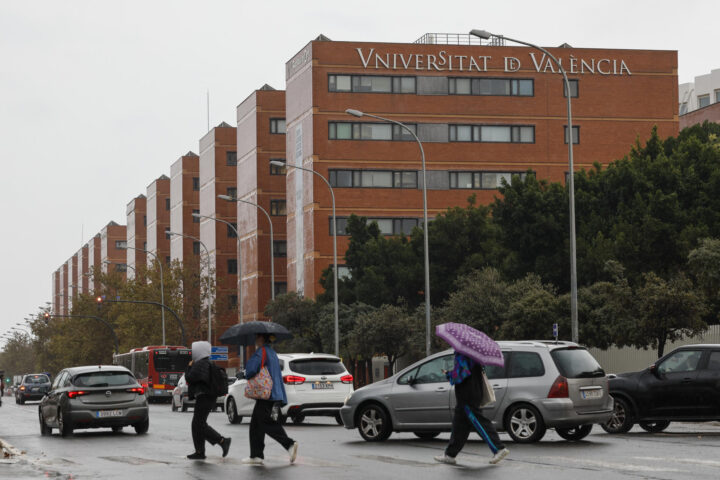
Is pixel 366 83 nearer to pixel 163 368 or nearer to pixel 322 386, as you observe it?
pixel 163 368

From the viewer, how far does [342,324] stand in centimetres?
5897

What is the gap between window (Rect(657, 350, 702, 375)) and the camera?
2033 cm

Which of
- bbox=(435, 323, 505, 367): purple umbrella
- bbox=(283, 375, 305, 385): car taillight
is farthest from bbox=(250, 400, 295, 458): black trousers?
bbox=(283, 375, 305, 385): car taillight

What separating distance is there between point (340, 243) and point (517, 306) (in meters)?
34.3

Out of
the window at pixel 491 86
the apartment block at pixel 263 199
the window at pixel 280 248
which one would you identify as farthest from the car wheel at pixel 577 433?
the window at pixel 280 248

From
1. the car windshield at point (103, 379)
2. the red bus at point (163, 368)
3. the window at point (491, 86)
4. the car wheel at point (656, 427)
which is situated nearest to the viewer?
the car wheel at point (656, 427)

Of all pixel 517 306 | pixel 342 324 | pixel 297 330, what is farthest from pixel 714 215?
pixel 297 330

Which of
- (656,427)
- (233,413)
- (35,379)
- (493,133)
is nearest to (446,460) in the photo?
(656,427)

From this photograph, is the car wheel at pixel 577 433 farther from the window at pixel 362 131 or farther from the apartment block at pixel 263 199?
the apartment block at pixel 263 199

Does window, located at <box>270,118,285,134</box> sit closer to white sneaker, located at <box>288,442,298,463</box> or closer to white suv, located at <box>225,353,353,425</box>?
white suv, located at <box>225,353,353,425</box>

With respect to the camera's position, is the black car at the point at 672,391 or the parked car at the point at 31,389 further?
the parked car at the point at 31,389

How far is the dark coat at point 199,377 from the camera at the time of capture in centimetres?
1614

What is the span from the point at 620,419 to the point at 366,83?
55.5 meters

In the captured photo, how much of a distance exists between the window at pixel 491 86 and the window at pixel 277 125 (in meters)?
22.2
